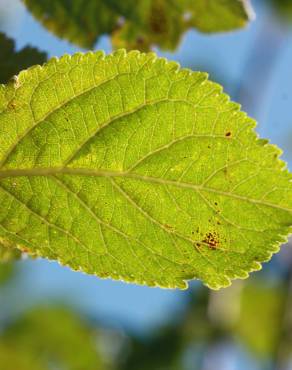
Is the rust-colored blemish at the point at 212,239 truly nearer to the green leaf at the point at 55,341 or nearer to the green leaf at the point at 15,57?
the green leaf at the point at 15,57

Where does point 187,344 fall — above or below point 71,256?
above

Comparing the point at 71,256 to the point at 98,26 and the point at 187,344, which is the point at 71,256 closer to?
the point at 98,26

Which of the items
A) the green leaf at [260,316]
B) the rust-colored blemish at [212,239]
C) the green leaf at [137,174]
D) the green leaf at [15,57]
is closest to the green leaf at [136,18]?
the green leaf at [15,57]

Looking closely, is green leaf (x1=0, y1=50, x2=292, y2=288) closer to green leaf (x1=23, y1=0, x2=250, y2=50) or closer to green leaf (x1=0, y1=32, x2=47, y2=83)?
green leaf (x1=0, y1=32, x2=47, y2=83)

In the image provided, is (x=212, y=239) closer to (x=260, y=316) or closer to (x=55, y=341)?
(x=55, y=341)

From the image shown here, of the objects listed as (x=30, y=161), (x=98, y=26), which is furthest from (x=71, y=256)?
(x=98, y=26)
